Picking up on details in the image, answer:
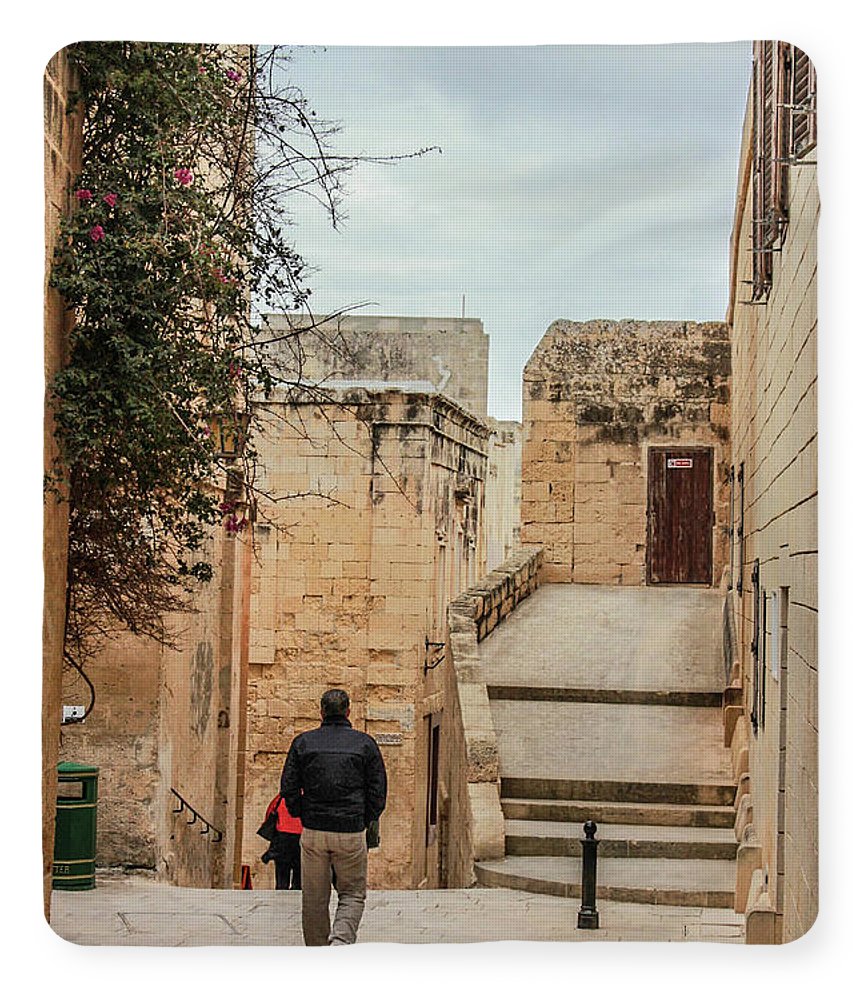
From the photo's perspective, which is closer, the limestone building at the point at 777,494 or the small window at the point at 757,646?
the limestone building at the point at 777,494

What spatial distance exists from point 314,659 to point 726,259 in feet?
6.43

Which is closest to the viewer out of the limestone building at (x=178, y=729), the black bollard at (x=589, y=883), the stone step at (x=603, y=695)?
the black bollard at (x=589, y=883)

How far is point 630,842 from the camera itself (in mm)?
5363

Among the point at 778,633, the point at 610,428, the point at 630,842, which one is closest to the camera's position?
the point at 778,633

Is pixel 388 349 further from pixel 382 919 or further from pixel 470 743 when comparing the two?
pixel 382 919

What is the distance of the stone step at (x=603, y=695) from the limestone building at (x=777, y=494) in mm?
207

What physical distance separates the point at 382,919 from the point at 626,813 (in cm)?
94

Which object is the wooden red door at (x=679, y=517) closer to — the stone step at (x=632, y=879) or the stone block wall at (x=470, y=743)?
the stone block wall at (x=470, y=743)

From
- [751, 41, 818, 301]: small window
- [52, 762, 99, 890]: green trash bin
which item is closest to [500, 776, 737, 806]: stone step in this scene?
[52, 762, 99, 890]: green trash bin

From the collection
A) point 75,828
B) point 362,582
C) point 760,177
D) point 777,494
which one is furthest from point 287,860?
point 760,177

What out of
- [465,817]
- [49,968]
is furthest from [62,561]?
[465,817]

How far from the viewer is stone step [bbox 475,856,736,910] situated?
16.9 feet

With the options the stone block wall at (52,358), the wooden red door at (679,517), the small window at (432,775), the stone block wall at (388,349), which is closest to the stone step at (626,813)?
the small window at (432,775)

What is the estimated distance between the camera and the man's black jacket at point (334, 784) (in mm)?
4996
